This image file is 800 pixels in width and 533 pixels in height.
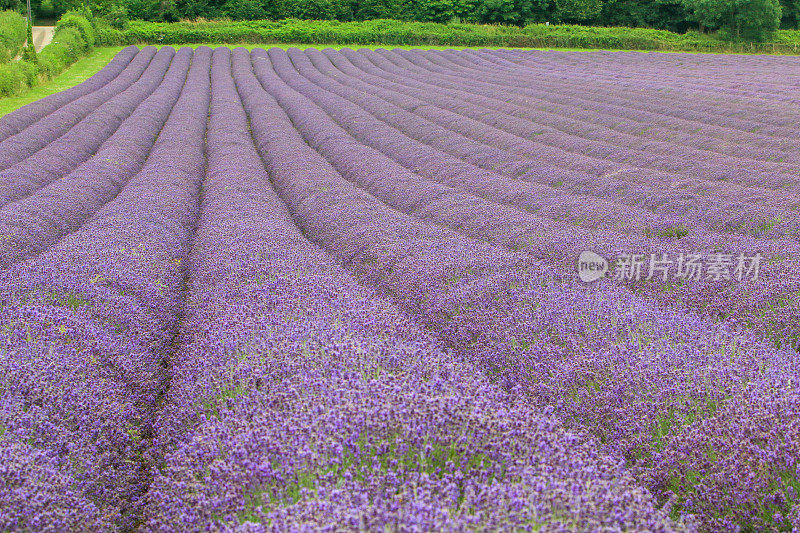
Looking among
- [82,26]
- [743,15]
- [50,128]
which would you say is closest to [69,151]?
[50,128]

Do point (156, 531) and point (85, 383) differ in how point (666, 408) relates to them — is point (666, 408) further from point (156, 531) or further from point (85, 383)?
point (85, 383)

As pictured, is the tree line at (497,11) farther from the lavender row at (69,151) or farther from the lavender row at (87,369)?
the lavender row at (87,369)

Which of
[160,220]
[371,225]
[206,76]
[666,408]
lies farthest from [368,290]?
[206,76]

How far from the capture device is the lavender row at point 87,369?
2.46m

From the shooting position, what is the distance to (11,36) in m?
27.5

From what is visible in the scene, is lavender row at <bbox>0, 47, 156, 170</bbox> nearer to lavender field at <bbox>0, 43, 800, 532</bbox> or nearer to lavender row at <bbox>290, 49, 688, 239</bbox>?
lavender field at <bbox>0, 43, 800, 532</bbox>

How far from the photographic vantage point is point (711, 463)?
8.30ft

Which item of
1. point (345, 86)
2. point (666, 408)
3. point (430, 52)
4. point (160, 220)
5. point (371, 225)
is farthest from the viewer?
point (430, 52)

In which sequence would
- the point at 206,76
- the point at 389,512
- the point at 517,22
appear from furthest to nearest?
the point at 517,22 → the point at 206,76 → the point at 389,512

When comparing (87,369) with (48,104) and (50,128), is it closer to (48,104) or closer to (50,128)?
(50,128)

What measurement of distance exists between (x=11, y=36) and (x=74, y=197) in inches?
966

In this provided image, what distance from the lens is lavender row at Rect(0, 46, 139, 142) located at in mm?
15073

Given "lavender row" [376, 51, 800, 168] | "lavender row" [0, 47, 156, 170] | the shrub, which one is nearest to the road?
the shrub

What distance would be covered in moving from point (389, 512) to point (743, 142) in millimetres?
12713
